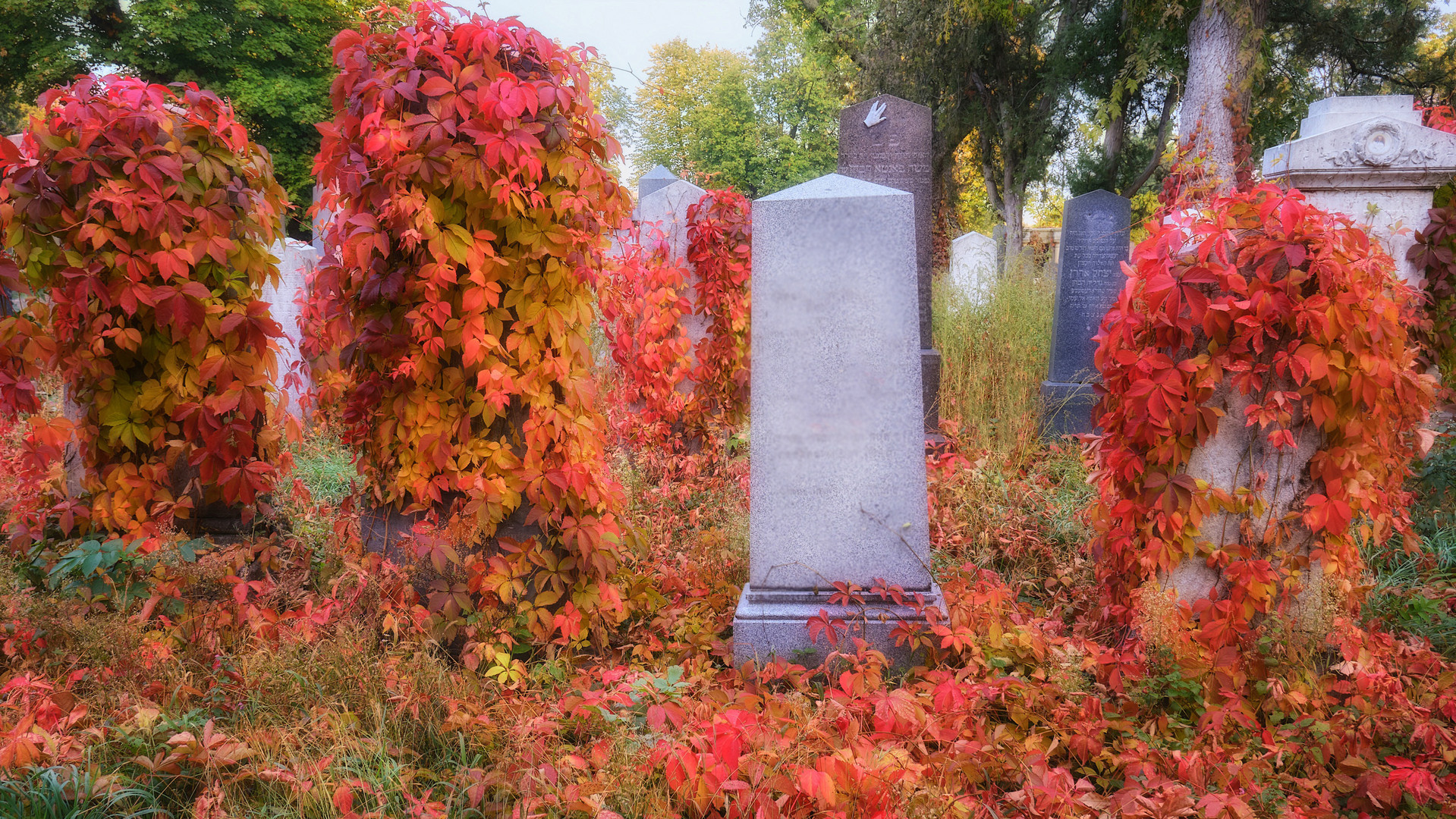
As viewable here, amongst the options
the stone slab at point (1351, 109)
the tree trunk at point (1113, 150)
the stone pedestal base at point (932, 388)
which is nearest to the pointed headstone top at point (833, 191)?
the stone pedestal base at point (932, 388)

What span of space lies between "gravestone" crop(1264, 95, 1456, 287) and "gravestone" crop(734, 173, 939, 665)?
367 centimetres

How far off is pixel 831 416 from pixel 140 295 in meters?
2.71

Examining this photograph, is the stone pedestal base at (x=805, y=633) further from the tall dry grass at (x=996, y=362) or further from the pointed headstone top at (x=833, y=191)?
the tall dry grass at (x=996, y=362)

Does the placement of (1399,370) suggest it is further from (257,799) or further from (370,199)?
(257,799)

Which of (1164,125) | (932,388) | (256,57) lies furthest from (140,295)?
(256,57)

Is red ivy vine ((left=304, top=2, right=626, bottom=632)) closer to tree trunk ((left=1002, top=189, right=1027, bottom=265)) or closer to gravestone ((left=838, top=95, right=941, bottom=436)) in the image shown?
gravestone ((left=838, top=95, right=941, bottom=436))

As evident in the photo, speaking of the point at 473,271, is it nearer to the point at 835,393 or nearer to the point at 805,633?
the point at 835,393

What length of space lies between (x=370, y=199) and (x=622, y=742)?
1.93 m

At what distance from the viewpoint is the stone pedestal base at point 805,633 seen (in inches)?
114

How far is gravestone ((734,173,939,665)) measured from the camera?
9.50 ft

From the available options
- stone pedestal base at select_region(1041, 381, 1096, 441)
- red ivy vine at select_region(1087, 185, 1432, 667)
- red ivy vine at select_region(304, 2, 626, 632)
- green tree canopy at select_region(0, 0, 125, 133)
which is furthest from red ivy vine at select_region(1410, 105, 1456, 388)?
green tree canopy at select_region(0, 0, 125, 133)

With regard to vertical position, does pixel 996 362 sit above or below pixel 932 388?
above

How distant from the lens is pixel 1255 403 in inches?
105

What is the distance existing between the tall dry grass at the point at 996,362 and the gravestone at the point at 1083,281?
24 cm
